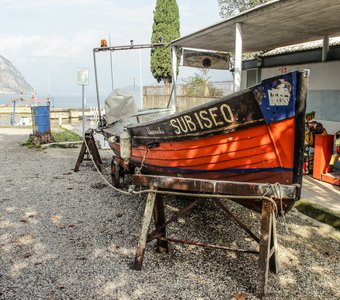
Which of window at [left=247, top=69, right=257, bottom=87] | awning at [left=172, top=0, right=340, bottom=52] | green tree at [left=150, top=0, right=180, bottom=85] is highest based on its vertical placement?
green tree at [left=150, top=0, right=180, bottom=85]

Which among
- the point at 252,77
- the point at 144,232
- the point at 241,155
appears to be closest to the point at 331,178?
the point at 241,155

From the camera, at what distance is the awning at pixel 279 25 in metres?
5.41

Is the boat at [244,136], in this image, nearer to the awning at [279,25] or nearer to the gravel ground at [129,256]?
the gravel ground at [129,256]

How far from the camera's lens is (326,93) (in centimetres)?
877

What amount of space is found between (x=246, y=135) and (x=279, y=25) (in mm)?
3767

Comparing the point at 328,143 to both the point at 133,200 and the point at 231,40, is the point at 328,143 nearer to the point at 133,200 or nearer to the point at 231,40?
the point at 231,40

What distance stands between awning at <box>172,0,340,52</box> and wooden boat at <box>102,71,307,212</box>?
1.99 m

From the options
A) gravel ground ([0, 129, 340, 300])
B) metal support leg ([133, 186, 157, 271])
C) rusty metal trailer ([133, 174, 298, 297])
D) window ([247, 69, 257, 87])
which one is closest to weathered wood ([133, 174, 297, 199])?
rusty metal trailer ([133, 174, 298, 297])

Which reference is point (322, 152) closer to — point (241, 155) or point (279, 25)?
point (279, 25)

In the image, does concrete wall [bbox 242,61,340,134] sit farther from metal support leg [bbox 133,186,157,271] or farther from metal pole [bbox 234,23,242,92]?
metal support leg [bbox 133,186,157,271]

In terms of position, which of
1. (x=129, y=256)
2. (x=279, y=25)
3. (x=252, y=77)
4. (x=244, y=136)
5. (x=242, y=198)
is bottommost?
(x=129, y=256)

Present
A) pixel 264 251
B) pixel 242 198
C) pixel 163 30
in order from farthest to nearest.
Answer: pixel 163 30, pixel 242 198, pixel 264 251

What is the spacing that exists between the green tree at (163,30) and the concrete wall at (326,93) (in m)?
21.3

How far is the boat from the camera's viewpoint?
3904 mm
